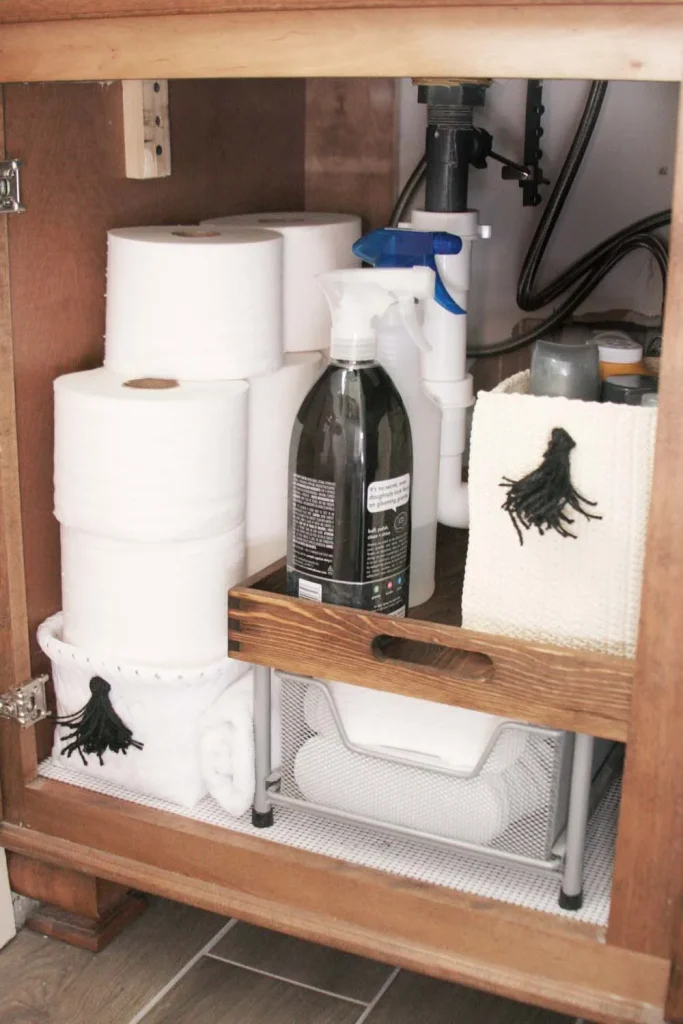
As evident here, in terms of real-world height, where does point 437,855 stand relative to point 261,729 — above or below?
below

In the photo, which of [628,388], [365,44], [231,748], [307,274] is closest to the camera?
[365,44]

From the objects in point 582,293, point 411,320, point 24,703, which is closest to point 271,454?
point 411,320

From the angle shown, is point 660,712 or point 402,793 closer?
point 660,712

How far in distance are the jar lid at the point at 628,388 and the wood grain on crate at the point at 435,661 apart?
210mm

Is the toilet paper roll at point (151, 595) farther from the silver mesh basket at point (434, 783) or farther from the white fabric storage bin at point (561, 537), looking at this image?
the white fabric storage bin at point (561, 537)

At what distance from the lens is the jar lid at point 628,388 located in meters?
0.94

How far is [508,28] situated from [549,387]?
0.91ft

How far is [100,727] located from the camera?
3.50 feet

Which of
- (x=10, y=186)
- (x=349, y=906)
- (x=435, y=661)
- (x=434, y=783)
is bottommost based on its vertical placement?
(x=349, y=906)

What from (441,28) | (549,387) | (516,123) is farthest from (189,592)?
(516,123)

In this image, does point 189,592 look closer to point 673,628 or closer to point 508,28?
point 673,628

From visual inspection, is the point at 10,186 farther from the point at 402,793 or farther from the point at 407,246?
the point at 402,793

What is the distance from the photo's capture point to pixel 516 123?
133 cm

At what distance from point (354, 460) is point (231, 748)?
0.29 meters
